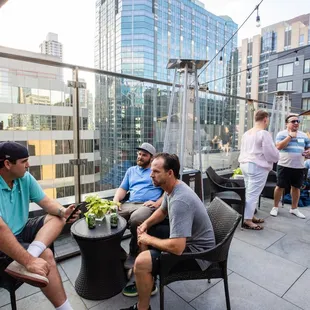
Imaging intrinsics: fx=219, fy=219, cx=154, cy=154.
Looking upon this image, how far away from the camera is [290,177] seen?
3.49 m

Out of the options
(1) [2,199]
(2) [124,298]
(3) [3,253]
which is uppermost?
(1) [2,199]

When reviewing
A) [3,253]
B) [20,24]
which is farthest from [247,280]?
[20,24]

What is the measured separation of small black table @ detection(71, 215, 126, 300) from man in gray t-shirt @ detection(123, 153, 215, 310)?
0.30m

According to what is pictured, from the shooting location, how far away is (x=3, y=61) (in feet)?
6.62

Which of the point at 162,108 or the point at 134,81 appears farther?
the point at 162,108

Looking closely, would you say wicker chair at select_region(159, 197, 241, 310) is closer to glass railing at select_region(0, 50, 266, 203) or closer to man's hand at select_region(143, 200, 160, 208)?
man's hand at select_region(143, 200, 160, 208)

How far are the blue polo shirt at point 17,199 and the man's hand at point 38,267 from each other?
0.41m

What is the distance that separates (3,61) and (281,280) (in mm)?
3253

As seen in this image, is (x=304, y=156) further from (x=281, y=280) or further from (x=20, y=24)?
(x=20, y=24)

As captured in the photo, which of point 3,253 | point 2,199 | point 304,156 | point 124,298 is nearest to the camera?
point 3,253

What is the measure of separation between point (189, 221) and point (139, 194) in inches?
43.3

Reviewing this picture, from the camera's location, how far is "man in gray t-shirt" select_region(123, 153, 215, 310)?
1.39 m

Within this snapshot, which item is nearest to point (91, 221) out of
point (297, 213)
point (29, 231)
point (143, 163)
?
point (29, 231)

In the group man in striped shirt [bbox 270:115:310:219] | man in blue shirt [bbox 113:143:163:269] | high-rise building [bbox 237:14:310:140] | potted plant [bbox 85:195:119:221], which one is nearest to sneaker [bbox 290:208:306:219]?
man in striped shirt [bbox 270:115:310:219]
